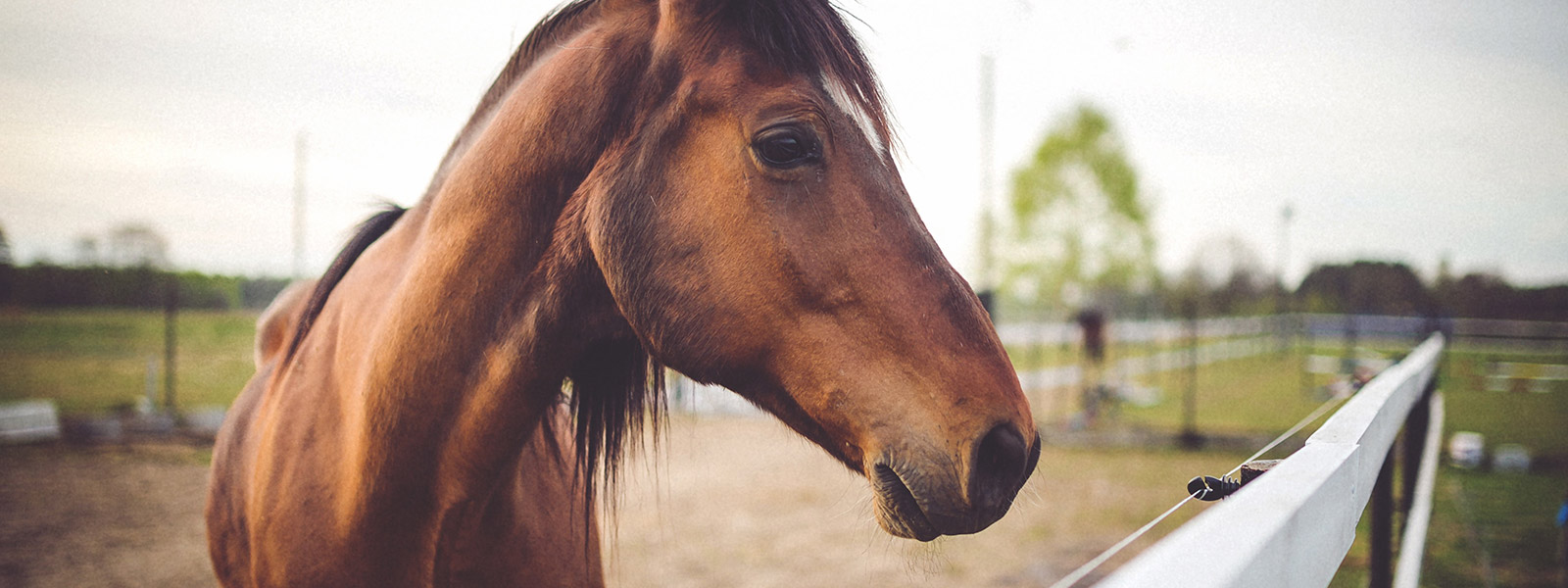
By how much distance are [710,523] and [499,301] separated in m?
5.30

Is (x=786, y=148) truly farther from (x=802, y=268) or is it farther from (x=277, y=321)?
(x=277, y=321)

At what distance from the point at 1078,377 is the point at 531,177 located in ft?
55.3

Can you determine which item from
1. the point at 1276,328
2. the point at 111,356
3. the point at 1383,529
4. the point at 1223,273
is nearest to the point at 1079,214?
the point at 1223,273

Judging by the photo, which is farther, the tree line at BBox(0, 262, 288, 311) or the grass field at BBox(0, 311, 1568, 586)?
the tree line at BBox(0, 262, 288, 311)

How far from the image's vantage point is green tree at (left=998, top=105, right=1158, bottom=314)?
23.3 meters

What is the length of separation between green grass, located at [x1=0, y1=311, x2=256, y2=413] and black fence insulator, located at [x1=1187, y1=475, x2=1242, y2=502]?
1214 cm

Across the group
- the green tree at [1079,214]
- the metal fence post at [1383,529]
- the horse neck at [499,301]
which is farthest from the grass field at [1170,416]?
the green tree at [1079,214]

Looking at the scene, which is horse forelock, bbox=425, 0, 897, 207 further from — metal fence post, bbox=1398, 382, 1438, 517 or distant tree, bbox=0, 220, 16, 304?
distant tree, bbox=0, 220, 16, 304

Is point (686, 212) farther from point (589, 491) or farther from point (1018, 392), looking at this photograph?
point (589, 491)

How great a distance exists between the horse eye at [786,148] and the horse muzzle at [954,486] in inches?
20.2

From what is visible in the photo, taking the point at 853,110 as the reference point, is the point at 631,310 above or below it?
below

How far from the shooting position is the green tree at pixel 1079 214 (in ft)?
76.3

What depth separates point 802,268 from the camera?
1.21 meters

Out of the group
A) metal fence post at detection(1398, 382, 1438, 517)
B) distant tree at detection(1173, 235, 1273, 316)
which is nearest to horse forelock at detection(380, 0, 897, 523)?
metal fence post at detection(1398, 382, 1438, 517)
